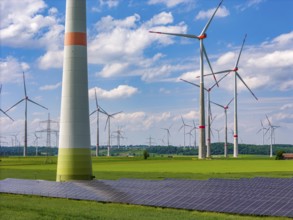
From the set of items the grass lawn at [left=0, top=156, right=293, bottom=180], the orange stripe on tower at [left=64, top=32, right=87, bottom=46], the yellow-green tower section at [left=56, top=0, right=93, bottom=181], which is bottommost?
the grass lawn at [left=0, top=156, right=293, bottom=180]

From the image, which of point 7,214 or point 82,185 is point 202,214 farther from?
point 82,185

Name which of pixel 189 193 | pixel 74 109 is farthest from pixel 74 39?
pixel 189 193

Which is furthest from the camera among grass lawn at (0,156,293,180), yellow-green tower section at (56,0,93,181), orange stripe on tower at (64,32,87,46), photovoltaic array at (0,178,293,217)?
grass lawn at (0,156,293,180)

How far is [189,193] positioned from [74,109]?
1682 cm

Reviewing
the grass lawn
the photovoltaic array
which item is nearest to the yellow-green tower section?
the photovoltaic array

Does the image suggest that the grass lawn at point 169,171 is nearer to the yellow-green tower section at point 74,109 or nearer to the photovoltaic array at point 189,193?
the yellow-green tower section at point 74,109

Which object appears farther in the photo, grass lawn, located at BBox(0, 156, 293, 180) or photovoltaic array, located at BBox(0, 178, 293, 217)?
grass lawn, located at BBox(0, 156, 293, 180)

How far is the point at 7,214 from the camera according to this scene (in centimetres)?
2294

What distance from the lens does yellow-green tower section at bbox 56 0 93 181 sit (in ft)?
134

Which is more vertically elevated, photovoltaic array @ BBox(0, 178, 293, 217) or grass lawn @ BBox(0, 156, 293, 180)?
photovoltaic array @ BBox(0, 178, 293, 217)

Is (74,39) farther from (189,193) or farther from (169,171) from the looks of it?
(169,171)

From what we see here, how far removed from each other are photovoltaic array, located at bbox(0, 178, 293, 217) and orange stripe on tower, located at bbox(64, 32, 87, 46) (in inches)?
515

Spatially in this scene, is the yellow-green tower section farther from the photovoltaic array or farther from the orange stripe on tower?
the photovoltaic array

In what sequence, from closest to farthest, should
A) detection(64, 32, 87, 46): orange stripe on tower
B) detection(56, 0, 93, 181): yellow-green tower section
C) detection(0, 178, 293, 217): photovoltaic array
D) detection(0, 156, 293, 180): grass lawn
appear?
1. detection(0, 178, 293, 217): photovoltaic array
2. detection(56, 0, 93, 181): yellow-green tower section
3. detection(64, 32, 87, 46): orange stripe on tower
4. detection(0, 156, 293, 180): grass lawn
